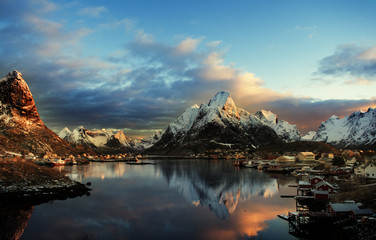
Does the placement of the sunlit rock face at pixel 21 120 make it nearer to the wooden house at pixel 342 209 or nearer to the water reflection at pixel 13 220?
the water reflection at pixel 13 220

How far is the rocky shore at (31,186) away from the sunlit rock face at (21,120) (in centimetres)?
10768

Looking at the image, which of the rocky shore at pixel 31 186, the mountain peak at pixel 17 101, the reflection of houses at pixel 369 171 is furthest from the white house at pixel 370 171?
the mountain peak at pixel 17 101

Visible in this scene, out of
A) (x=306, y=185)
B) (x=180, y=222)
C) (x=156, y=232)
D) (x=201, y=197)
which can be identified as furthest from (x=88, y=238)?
(x=306, y=185)

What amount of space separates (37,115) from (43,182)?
15393 centimetres

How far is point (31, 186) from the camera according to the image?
172 ft

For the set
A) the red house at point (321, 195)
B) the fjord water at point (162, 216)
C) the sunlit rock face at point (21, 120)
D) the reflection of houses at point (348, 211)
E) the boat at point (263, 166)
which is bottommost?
the boat at point (263, 166)

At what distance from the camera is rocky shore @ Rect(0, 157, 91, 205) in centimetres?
4734

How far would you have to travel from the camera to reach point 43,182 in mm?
56625

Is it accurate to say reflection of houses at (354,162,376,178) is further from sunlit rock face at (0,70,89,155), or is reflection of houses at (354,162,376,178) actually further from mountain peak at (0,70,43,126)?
mountain peak at (0,70,43,126)

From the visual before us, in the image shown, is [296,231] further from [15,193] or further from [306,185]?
[15,193]

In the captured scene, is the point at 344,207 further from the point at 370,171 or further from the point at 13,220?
the point at 370,171

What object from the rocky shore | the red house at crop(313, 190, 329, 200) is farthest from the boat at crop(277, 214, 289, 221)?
the rocky shore

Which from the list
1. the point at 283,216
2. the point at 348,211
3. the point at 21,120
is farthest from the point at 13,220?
the point at 21,120

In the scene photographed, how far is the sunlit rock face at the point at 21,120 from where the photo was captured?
525 feet
